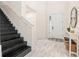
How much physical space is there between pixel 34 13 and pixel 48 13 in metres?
1.39

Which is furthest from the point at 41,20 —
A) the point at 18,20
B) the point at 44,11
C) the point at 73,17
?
the point at 18,20

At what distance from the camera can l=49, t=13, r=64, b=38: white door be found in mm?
7215

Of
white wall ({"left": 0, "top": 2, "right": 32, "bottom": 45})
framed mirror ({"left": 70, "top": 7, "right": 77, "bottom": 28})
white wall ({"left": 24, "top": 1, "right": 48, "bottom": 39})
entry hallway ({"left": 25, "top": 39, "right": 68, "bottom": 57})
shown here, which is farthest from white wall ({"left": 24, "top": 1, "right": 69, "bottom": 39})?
white wall ({"left": 0, "top": 2, "right": 32, "bottom": 45})

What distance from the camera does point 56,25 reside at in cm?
751

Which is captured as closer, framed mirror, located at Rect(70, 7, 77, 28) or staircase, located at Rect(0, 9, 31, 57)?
staircase, located at Rect(0, 9, 31, 57)

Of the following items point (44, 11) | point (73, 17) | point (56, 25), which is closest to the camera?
point (73, 17)

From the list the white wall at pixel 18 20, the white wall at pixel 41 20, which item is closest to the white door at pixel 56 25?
the white wall at pixel 41 20

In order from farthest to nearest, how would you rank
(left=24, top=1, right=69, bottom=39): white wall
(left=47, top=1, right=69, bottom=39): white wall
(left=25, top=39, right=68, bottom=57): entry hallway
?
(left=24, top=1, right=69, bottom=39): white wall
(left=47, top=1, right=69, bottom=39): white wall
(left=25, top=39, right=68, bottom=57): entry hallway

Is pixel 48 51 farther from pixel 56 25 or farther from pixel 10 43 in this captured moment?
pixel 56 25

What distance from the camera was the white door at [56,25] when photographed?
721 centimetres

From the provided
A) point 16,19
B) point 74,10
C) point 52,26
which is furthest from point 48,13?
point 16,19

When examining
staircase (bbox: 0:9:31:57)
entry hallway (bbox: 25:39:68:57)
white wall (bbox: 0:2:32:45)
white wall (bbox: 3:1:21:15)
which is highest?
white wall (bbox: 3:1:21:15)

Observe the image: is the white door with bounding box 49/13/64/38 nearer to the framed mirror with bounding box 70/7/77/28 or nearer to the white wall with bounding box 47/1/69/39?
the white wall with bounding box 47/1/69/39

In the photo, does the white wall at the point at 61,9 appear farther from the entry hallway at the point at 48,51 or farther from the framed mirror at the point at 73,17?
the entry hallway at the point at 48,51
